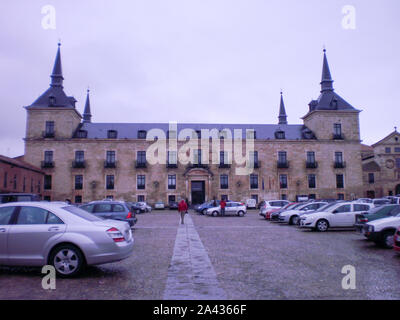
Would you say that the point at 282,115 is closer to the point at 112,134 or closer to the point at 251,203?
the point at 251,203

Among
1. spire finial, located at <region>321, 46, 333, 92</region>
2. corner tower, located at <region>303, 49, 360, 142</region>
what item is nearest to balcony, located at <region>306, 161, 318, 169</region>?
corner tower, located at <region>303, 49, 360, 142</region>

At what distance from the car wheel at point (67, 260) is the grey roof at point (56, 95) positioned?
4236 cm

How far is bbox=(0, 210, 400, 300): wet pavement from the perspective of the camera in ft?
16.9

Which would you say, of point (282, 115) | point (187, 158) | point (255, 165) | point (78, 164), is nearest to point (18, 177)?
point (78, 164)

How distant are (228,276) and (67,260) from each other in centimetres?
311

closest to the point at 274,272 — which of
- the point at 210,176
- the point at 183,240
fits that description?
the point at 183,240

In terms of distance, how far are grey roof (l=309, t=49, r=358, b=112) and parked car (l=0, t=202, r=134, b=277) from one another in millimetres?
46159

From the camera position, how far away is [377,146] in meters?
55.3

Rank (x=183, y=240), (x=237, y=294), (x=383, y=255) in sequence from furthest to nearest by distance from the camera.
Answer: (x=183, y=240) → (x=383, y=255) → (x=237, y=294)

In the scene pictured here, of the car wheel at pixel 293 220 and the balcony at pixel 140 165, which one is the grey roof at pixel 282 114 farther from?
the car wheel at pixel 293 220

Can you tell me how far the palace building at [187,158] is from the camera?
43750mm

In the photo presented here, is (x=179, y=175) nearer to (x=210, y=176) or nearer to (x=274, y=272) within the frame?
(x=210, y=176)

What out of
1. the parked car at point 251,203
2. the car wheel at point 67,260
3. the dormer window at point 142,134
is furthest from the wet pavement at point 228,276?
the dormer window at point 142,134
